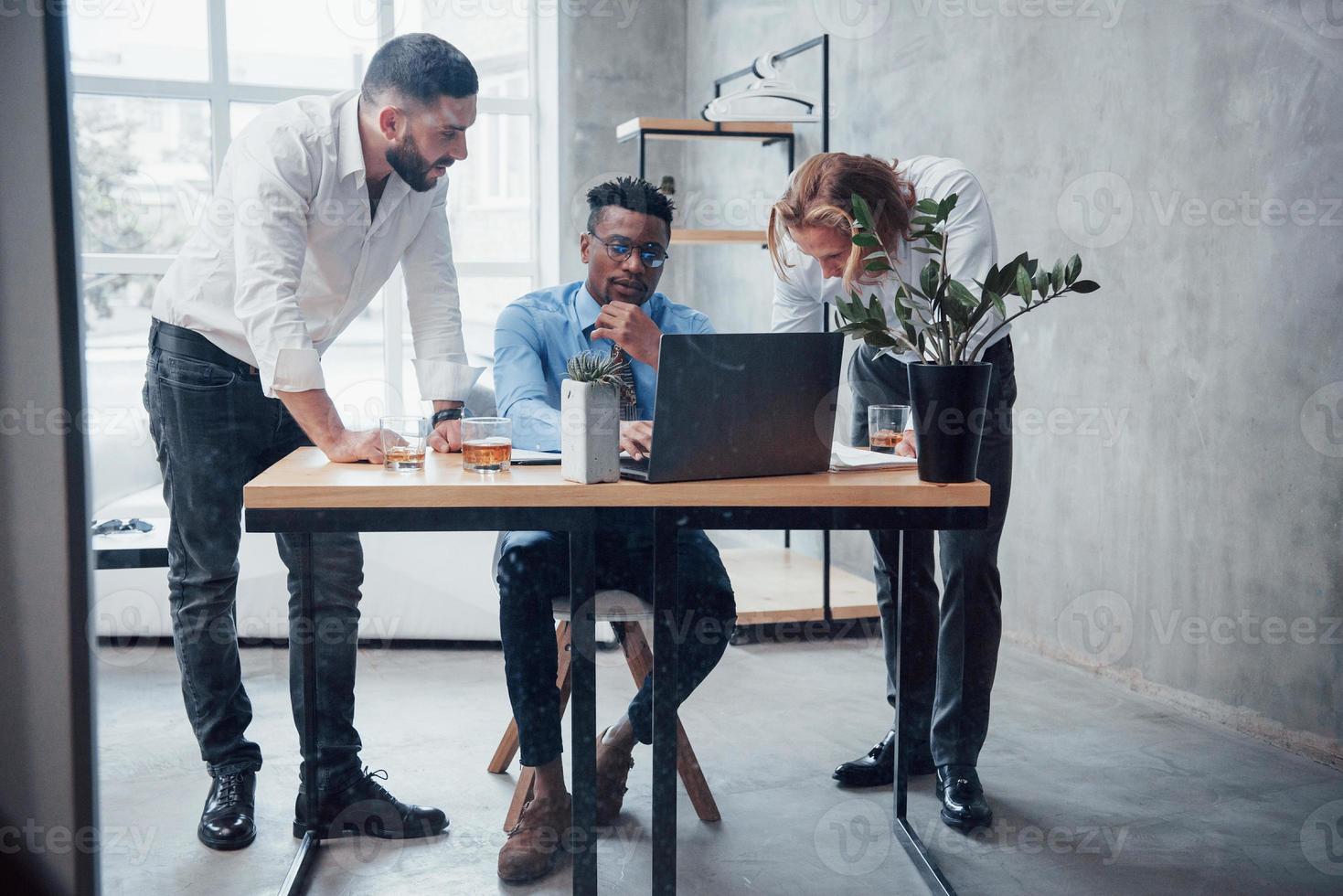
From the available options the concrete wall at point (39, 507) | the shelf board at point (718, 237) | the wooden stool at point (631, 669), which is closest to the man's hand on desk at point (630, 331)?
the wooden stool at point (631, 669)

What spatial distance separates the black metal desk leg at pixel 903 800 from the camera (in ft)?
6.11

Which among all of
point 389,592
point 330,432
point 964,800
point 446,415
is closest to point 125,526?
point 389,592

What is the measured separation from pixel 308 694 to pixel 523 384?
2.36 ft

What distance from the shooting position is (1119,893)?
6.04ft

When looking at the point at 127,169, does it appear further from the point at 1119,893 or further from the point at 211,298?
the point at 1119,893

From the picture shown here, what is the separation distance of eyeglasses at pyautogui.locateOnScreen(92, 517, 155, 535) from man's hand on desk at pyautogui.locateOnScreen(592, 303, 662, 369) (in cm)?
176

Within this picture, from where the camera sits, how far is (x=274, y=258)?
1.85 metres

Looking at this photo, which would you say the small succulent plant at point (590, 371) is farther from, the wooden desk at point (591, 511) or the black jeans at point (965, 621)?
the black jeans at point (965, 621)

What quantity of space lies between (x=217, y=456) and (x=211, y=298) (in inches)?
11.0

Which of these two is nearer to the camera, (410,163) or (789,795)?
(410,163)

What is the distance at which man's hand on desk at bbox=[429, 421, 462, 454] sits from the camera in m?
1.93

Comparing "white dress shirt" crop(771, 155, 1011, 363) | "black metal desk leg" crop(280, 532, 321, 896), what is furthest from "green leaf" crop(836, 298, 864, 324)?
"black metal desk leg" crop(280, 532, 321, 896)

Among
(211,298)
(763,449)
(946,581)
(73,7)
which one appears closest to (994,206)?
(946,581)

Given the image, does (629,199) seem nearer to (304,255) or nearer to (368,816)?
(304,255)
